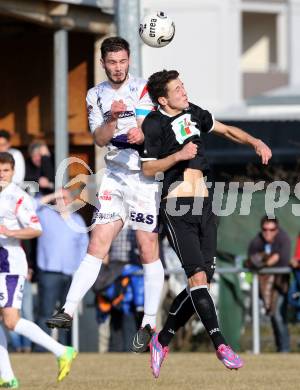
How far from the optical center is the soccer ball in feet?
35.6

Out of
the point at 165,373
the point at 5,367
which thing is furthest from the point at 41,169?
the point at 5,367

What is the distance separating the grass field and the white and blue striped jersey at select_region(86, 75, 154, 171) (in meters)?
1.75

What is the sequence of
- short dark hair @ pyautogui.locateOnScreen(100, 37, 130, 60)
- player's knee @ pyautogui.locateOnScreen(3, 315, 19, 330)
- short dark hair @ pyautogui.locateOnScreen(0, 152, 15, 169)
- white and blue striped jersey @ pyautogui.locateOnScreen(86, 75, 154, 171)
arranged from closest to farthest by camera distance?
short dark hair @ pyautogui.locateOnScreen(100, 37, 130, 60) → white and blue striped jersey @ pyautogui.locateOnScreen(86, 75, 154, 171) → player's knee @ pyautogui.locateOnScreen(3, 315, 19, 330) → short dark hair @ pyautogui.locateOnScreen(0, 152, 15, 169)

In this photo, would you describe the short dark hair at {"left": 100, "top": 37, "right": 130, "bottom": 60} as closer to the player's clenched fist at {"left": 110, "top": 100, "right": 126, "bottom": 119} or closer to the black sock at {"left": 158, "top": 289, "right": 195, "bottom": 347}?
the player's clenched fist at {"left": 110, "top": 100, "right": 126, "bottom": 119}

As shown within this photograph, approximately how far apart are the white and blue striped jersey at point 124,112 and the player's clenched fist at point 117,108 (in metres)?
0.54

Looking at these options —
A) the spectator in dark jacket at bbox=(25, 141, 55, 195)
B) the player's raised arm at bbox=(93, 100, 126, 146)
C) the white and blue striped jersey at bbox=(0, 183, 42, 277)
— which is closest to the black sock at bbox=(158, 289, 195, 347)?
the player's raised arm at bbox=(93, 100, 126, 146)

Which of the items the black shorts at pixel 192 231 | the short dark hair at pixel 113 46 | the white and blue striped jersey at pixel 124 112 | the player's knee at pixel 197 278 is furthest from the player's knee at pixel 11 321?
the short dark hair at pixel 113 46

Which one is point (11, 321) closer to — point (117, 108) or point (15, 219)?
point (15, 219)

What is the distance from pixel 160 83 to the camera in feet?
33.5

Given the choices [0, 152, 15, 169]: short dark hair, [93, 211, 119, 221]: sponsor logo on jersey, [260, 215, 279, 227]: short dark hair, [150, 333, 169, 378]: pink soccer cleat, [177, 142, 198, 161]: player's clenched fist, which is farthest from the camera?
[260, 215, 279, 227]: short dark hair

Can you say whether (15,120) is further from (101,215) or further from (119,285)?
(101,215)

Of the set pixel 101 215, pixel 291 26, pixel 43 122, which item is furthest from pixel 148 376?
pixel 291 26

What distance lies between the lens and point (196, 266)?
10.1 meters

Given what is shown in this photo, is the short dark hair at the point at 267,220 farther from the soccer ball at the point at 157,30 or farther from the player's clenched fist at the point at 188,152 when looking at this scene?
the player's clenched fist at the point at 188,152
